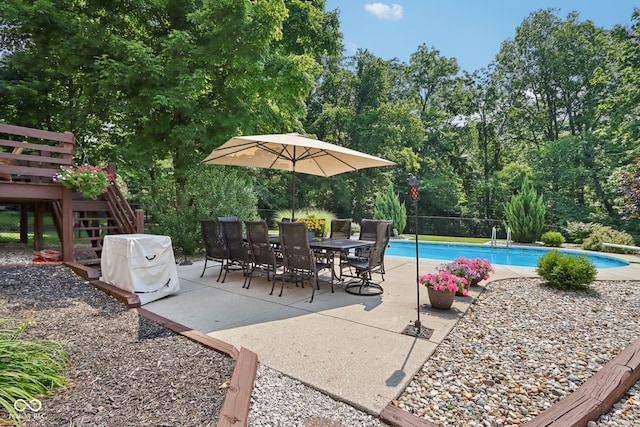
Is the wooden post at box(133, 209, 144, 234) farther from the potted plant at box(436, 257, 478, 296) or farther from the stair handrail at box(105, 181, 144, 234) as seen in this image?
the potted plant at box(436, 257, 478, 296)

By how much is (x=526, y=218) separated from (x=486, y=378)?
13.4 meters

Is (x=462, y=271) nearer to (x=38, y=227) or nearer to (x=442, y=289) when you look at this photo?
(x=442, y=289)

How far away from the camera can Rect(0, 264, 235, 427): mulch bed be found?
1.88 m

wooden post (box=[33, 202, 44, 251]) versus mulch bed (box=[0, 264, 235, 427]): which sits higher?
wooden post (box=[33, 202, 44, 251])

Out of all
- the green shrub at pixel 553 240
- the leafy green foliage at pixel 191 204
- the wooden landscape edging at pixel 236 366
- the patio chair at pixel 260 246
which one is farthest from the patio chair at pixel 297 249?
the green shrub at pixel 553 240

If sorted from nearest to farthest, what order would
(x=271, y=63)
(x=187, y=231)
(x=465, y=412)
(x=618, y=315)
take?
(x=465, y=412) → (x=618, y=315) → (x=187, y=231) → (x=271, y=63)

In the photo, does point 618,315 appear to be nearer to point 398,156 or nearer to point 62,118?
point 62,118

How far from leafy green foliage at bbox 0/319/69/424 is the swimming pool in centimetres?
932

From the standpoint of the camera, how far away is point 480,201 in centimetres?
2238

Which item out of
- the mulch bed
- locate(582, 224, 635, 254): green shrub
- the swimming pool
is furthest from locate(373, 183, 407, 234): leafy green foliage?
the mulch bed

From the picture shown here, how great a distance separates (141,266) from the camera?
4.17 metres

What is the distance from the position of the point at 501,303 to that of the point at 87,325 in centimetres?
493

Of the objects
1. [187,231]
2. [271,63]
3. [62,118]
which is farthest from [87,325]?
[62,118]

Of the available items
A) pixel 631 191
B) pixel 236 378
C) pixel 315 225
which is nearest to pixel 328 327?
pixel 236 378
